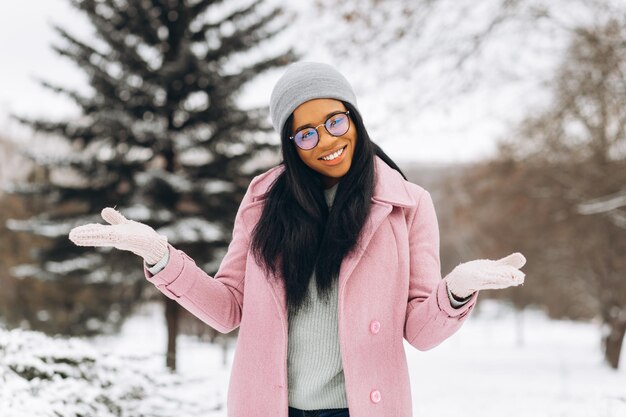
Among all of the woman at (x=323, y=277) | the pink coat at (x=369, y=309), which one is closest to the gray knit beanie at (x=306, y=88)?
the woman at (x=323, y=277)

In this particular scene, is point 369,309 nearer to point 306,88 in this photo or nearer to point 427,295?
point 427,295

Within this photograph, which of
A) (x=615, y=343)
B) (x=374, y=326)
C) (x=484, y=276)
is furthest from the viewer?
(x=615, y=343)

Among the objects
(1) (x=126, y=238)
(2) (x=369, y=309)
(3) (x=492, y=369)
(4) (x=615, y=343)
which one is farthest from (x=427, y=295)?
(4) (x=615, y=343)

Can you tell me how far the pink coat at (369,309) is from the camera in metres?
1.75

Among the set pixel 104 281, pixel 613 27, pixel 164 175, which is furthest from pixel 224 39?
pixel 613 27

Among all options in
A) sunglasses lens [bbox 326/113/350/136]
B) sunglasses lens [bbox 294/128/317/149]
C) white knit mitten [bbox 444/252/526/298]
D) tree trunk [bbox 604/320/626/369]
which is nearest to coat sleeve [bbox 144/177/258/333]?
sunglasses lens [bbox 294/128/317/149]

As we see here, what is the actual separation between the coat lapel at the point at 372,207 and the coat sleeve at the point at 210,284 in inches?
1.5

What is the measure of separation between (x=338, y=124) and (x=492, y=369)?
15.7 m

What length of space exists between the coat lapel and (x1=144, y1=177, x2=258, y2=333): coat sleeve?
0.12ft

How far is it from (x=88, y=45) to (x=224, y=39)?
2811mm

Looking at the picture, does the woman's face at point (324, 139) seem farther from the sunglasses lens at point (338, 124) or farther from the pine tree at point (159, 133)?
the pine tree at point (159, 133)

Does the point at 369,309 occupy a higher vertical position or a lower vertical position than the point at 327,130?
lower

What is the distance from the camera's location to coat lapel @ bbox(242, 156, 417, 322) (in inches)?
71.8

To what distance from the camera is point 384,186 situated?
6.44 ft
